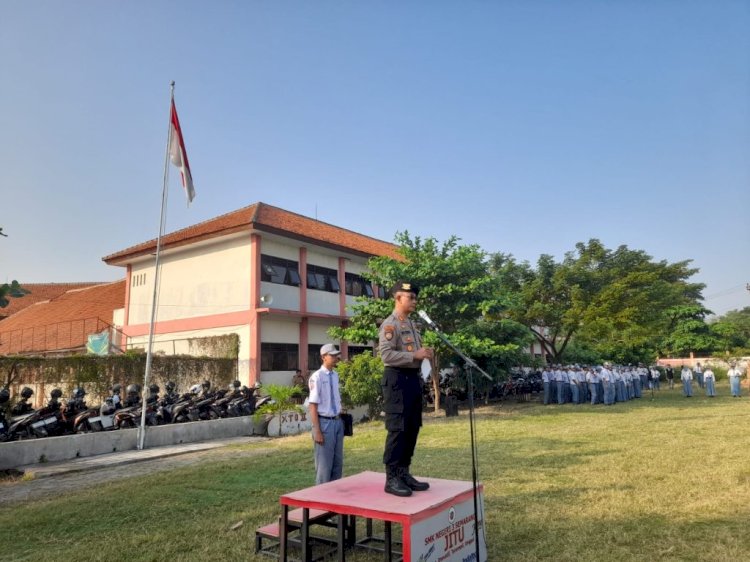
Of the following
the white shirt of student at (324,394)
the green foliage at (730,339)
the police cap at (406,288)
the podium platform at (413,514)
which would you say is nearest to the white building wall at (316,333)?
the white shirt of student at (324,394)

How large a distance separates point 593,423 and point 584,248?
14586mm

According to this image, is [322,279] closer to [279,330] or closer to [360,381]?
[279,330]

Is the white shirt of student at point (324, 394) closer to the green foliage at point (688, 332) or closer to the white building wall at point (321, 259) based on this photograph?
the white building wall at point (321, 259)

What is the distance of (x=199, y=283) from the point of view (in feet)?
64.8

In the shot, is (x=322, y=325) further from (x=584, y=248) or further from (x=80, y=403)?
(x=584, y=248)

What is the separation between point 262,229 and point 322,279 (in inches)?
159

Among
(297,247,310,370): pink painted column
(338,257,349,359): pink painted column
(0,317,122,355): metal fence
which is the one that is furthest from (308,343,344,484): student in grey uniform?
(0,317,122,355): metal fence

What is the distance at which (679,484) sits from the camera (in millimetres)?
5977

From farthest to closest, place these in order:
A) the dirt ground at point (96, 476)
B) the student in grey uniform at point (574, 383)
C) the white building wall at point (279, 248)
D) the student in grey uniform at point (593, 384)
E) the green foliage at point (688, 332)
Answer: the green foliage at point (688, 332) < the student in grey uniform at point (574, 383) < the student in grey uniform at point (593, 384) < the white building wall at point (279, 248) < the dirt ground at point (96, 476)

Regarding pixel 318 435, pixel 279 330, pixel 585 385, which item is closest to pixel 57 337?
pixel 279 330

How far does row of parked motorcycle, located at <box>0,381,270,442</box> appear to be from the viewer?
10.1 meters

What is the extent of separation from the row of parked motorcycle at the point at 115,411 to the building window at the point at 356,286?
790 cm

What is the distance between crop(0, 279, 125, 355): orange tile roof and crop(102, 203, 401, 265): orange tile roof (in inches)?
140

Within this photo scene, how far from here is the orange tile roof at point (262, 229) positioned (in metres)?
18.5
